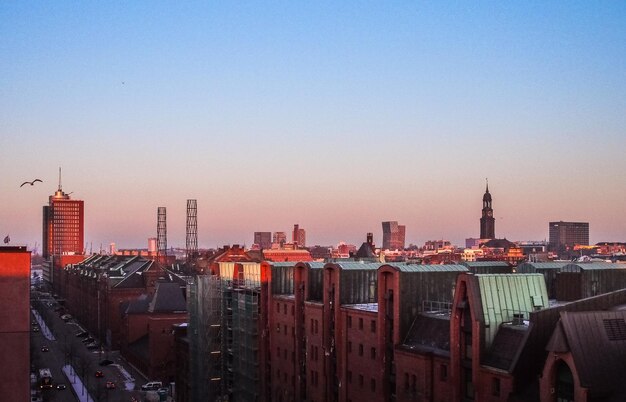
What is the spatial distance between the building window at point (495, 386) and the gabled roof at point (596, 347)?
6.11 m

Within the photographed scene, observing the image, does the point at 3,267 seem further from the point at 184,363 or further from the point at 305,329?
the point at 184,363

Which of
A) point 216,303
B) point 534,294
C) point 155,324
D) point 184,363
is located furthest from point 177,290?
point 534,294

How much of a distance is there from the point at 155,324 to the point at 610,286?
7674 centimetres

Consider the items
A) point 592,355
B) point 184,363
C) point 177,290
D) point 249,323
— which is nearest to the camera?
point 592,355

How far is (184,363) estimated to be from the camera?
343ft

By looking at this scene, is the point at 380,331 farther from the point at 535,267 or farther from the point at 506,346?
the point at 535,267

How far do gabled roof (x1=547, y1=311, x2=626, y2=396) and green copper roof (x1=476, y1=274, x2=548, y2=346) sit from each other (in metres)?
7.52

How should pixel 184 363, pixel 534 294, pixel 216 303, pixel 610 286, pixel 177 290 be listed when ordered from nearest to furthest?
pixel 534 294 < pixel 610 286 < pixel 216 303 < pixel 184 363 < pixel 177 290

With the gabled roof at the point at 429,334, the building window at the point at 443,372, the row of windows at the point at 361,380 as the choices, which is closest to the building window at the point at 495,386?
the building window at the point at 443,372

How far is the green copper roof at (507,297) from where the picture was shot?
161 ft

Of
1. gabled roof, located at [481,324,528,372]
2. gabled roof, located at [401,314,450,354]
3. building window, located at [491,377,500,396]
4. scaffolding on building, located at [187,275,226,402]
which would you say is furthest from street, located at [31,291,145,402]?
building window, located at [491,377,500,396]

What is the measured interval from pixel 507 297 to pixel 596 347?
9950mm

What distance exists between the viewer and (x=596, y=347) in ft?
136

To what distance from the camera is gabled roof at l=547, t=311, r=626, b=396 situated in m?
40.2
